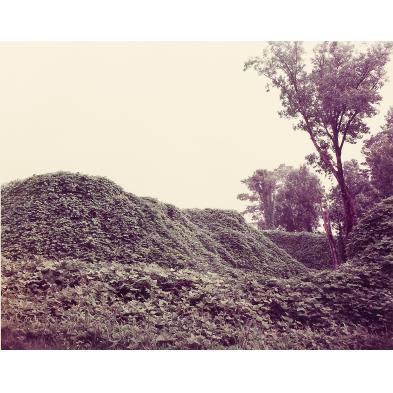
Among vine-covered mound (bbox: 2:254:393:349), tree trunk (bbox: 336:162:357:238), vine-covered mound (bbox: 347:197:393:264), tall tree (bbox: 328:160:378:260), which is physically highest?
tall tree (bbox: 328:160:378:260)

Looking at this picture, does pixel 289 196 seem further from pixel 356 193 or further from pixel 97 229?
pixel 97 229

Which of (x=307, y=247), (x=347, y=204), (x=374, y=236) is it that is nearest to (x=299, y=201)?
(x=307, y=247)

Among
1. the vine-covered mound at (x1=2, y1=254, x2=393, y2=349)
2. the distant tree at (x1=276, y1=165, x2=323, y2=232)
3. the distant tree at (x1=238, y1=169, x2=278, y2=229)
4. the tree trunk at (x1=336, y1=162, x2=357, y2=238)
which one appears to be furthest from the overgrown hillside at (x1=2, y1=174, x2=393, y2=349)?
the distant tree at (x1=238, y1=169, x2=278, y2=229)

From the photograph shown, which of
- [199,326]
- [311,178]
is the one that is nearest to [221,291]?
[199,326]

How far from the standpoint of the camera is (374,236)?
883 centimetres

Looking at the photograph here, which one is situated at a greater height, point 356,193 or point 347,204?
point 356,193

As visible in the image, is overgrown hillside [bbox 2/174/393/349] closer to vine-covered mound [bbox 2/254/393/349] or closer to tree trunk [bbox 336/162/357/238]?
vine-covered mound [bbox 2/254/393/349]

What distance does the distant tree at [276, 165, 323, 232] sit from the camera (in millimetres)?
22359

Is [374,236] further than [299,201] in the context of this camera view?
No

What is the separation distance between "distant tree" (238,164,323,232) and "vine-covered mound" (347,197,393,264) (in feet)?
42.2

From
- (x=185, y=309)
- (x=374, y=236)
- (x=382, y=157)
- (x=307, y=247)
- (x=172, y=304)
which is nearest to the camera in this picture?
(x=185, y=309)

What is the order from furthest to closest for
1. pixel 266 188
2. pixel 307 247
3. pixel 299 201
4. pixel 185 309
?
1. pixel 266 188
2. pixel 299 201
3. pixel 307 247
4. pixel 185 309

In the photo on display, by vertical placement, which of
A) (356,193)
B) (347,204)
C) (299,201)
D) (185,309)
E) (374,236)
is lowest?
(185,309)

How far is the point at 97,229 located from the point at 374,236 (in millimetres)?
7034
